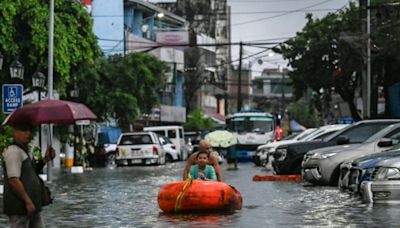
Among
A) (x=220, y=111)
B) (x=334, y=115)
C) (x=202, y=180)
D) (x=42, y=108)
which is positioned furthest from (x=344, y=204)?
(x=220, y=111)

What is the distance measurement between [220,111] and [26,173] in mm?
101151

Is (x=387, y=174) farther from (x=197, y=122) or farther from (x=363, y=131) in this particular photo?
(x=197, y=122)

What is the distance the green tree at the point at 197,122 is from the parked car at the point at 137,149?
37491 millimetres

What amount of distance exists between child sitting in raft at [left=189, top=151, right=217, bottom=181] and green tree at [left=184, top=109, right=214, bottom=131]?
6435 cm

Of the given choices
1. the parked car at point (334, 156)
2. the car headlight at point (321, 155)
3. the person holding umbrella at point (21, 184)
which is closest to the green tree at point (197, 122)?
the parked car at point (334, 156)

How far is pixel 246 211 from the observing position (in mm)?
15641

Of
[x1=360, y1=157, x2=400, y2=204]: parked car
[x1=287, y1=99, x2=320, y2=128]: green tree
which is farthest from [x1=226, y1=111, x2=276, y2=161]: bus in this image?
[x1=287, y1=99, x2=320, y2=128]: green tree

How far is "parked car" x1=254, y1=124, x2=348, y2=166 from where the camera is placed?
28406mm

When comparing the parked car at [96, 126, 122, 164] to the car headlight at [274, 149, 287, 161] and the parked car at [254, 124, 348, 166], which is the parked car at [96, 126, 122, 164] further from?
the car headlight at [274, 149, 287, 161]

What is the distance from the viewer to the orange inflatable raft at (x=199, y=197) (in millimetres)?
14859

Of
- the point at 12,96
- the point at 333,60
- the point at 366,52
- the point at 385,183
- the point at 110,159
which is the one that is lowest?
the point at 110,159

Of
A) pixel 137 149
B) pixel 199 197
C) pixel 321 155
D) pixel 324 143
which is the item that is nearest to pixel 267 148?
pixel 137 149

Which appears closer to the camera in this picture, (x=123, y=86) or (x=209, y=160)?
(x=209, y=160)

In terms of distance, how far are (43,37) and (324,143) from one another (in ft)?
31.3
